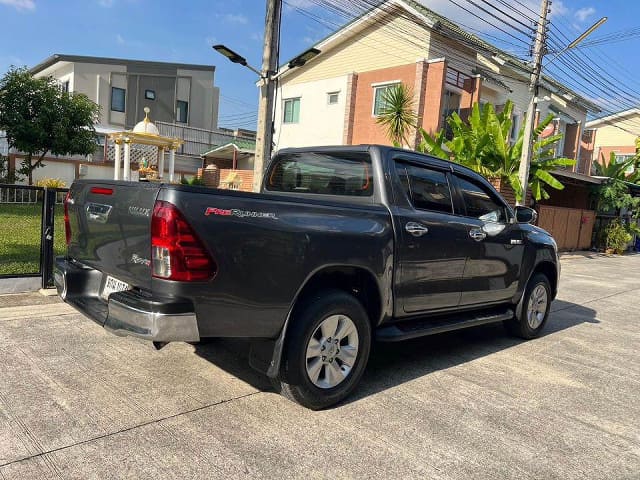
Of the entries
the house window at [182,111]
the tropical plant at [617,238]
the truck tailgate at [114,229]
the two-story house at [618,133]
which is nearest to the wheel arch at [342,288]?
the truck tailgate at [114,229]

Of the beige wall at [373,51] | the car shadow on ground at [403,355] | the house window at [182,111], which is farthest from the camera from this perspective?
the house window at [182,111]

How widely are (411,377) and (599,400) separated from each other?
152 centimetres

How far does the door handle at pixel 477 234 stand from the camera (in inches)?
187

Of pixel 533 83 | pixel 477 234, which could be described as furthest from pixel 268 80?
pixel 533 83

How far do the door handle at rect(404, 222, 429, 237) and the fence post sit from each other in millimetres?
4361

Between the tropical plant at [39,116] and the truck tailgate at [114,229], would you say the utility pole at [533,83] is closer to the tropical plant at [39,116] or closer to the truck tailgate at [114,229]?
the truck tailgate at [114,229]

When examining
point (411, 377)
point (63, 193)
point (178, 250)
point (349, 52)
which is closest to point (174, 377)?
point (178, 250)

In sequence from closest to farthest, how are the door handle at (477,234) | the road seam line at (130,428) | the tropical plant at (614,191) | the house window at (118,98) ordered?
the road seam line at (130,428) < the door handle at (477,234) < the tropical plant at (614,191) < the house window at (118,98)

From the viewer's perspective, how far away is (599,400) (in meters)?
4.25

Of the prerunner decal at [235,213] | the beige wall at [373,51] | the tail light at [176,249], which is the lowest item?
the tail light at [176,249]

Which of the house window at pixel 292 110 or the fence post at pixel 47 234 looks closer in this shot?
the fence post at pixel 47 234

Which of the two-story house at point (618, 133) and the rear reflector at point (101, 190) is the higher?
the two-story house at point (618, 133)

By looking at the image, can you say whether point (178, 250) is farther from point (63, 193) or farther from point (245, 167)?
point (245, 167)

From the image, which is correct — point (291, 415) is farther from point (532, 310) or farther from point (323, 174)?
point (532, 310)
